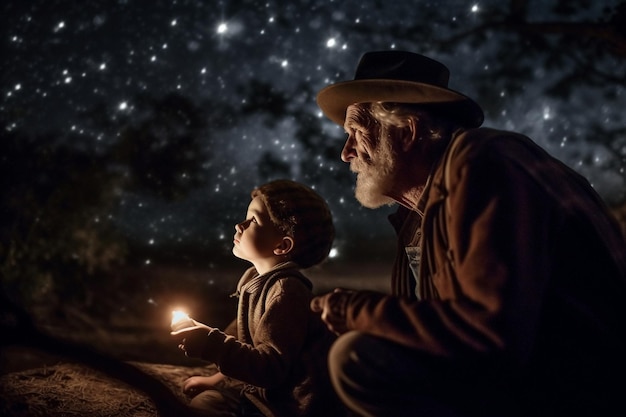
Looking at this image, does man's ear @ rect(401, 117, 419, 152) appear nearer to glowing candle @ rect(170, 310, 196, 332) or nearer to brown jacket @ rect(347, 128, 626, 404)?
brown jacket @ rect(347, 128, 626, 404)

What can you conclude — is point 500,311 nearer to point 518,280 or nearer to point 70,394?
point 518,280

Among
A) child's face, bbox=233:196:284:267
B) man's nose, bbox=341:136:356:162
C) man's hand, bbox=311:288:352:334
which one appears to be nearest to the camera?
man's hand, bbox=311:288:352:334

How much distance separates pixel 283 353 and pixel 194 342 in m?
0.50

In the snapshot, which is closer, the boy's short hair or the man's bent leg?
the man's bent leg

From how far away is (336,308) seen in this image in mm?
1830

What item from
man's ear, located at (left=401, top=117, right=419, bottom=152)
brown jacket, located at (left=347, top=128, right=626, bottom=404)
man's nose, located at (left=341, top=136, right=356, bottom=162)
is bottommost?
brown jacket, located at (left=347, top=128, right=626, bottom=404)

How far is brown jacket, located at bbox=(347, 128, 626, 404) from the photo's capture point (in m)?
1.56

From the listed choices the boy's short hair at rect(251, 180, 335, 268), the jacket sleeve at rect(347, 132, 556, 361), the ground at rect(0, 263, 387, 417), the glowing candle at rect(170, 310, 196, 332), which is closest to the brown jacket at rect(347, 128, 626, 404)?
the jacket sleeve at rect(347, 132, 556, 361)

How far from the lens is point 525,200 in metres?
1.71

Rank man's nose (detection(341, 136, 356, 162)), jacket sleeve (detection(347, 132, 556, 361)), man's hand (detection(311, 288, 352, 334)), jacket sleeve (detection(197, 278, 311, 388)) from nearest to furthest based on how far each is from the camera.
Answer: jacket sleeve (detection(347, 132, 556, 361)), man's hand (detection(311, 288, 352, 334)), jacket sleeve (detection(197, 278, 311, 388)), man's nose (detection(341, 136, 356, 162))

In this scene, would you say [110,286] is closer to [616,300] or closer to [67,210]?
[67,210]

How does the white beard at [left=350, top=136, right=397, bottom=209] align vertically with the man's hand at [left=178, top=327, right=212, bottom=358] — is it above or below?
above

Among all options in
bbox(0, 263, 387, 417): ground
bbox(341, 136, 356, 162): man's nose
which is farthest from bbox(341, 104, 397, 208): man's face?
bbox(0, 263, 387, 417): ground

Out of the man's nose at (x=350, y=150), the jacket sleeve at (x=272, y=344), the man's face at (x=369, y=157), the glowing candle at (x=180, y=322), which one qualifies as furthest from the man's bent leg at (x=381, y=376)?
the man's nose at (x=350, y=150)
